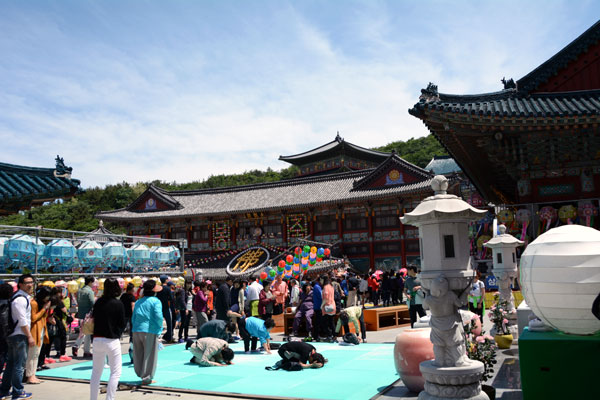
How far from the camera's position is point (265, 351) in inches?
417

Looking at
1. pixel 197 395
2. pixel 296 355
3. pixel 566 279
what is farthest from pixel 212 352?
pixel 566 279

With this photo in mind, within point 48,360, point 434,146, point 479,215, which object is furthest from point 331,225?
point 434,146

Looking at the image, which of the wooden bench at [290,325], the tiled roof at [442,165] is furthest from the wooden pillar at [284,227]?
the tiled roof at [442,165]

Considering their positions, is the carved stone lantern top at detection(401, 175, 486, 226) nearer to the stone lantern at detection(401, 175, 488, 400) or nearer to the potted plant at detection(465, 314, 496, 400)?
the stone lantern at detection(401, 175, 488, 400)

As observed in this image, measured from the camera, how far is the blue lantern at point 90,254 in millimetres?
14680

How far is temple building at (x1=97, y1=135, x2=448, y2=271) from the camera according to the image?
97.6 feet

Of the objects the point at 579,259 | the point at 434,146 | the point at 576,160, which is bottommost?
the point at 579,259

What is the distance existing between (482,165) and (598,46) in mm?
4027

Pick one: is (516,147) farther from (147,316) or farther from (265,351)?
(147,316)

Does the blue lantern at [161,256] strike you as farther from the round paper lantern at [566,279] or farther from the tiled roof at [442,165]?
the tiled roof at [442,165]

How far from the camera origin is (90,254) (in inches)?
586

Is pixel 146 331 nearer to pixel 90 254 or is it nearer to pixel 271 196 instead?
pixel 90 254

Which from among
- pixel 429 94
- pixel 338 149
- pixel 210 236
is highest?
pixel 338 149

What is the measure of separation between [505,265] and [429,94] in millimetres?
4226
